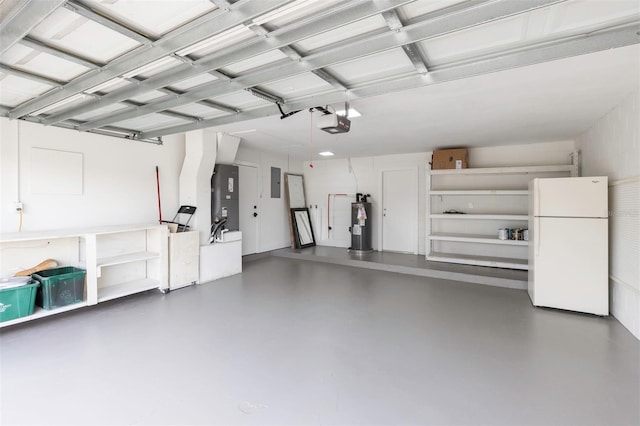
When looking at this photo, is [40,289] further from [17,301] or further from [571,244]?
[571,244]

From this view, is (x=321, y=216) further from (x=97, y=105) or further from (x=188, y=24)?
(x=188, y=24)

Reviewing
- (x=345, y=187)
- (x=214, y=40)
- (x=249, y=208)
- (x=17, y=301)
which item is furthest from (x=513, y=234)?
(x=17, y=301)

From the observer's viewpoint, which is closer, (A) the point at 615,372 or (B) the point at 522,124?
(A) the point at 615,372

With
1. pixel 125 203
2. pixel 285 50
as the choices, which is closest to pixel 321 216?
pixel 125 203

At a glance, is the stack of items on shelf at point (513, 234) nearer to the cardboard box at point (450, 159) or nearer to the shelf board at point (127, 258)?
the cardboard box at point (450, 159)

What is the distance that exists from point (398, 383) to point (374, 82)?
96.6 inches

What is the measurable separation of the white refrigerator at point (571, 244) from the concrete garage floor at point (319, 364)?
238 millimetres

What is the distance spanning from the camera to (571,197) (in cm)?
362

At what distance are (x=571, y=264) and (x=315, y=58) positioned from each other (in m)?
3.83

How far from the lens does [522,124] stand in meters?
4.32

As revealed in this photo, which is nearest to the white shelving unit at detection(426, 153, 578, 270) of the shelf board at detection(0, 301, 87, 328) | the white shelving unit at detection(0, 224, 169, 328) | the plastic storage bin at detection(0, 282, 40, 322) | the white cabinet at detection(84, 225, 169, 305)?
the white cabinet at detection(84, 225, 169, 305)

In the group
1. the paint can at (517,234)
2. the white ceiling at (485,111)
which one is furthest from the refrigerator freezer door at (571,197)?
the paint can at (517,234)

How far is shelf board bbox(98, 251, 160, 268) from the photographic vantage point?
3.82 meters

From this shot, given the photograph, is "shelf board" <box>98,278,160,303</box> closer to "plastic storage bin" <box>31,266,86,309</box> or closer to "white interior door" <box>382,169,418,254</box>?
"plastic storage bin" <box>31,266,86,309</box>
